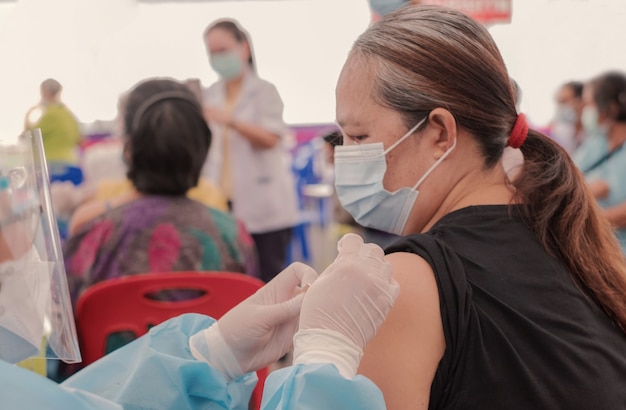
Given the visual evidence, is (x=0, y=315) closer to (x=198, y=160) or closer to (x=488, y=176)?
(x=488, y=176)

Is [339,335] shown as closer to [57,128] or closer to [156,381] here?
[156,381]

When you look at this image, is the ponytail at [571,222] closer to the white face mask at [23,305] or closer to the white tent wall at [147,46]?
the white face mask at [23,305]

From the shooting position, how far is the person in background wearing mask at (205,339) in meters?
0.75

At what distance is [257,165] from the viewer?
3096 mm

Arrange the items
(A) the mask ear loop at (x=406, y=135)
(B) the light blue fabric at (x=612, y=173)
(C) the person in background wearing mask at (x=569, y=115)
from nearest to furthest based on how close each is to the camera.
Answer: (A) the mask ear loop at (x=406, y=135)
(B) the light blue fabric at (x=612, y=173)
(C) the person in background wearing mask at (x=569, y=115)

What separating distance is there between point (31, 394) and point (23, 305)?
0.20 metres

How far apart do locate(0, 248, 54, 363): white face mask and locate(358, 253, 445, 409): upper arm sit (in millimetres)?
392

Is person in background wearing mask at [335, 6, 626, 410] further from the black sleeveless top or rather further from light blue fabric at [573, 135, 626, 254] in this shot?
light blue fabric at [573, 135, 626, 254]

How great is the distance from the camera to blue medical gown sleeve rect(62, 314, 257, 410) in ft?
3.11

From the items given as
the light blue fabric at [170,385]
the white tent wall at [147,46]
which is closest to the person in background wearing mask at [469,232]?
the light blue fabric at [170,385]

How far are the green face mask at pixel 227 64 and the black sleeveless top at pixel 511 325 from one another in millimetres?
2156

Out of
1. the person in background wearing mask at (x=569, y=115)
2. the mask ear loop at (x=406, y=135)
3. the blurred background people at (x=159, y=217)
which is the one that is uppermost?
the mask ear loop at (x=406, y=135)

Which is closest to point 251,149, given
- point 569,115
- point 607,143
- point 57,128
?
point 57,128

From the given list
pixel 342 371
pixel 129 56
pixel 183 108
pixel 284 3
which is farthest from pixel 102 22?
pixel 342 371
